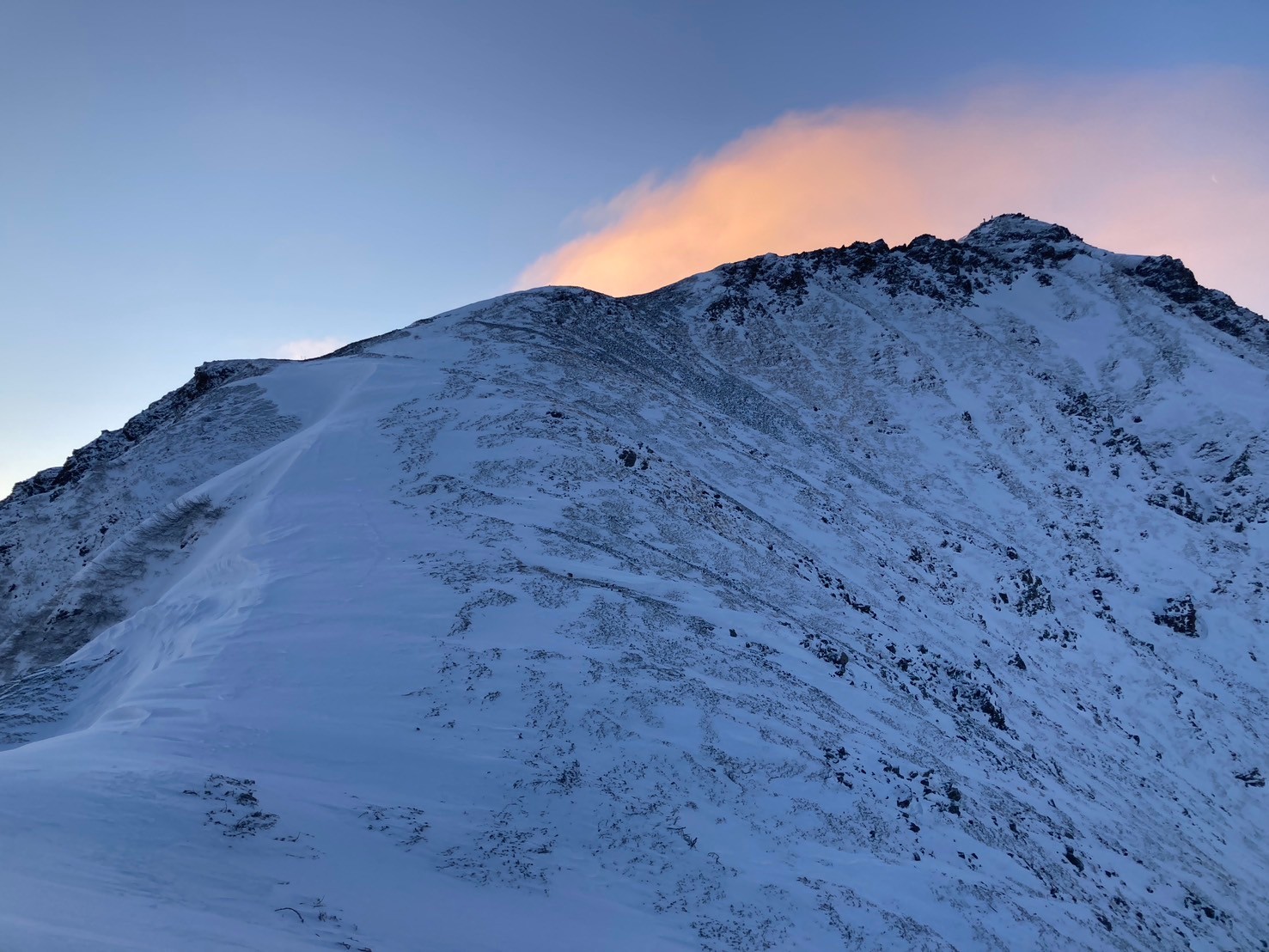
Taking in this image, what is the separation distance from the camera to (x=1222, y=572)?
33.8 m

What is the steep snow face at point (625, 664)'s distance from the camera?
962 cm

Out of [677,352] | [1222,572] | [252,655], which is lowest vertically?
[1222,572]

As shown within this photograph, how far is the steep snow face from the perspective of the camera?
379 inches

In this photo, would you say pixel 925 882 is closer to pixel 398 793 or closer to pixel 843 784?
pixel 843 784

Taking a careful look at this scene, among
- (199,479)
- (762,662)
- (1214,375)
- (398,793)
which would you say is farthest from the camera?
(1214,375)

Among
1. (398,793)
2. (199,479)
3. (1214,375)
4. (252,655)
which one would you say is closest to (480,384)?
(199,479)

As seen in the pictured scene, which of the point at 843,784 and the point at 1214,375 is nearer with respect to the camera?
the point at 843,784

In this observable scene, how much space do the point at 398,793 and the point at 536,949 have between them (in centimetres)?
331

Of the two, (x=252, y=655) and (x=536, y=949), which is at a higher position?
(x=252, y=655)

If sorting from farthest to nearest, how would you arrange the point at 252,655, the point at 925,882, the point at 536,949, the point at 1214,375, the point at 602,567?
the point at 1214,375 < the point at 602,567 < the point at 252,655 < the point at 925,882 < the point at 536,949

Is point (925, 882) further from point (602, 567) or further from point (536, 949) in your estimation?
point (602, 567)

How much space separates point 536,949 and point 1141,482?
141 ft

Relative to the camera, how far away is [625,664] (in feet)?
48.2

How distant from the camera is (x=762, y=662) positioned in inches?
660
